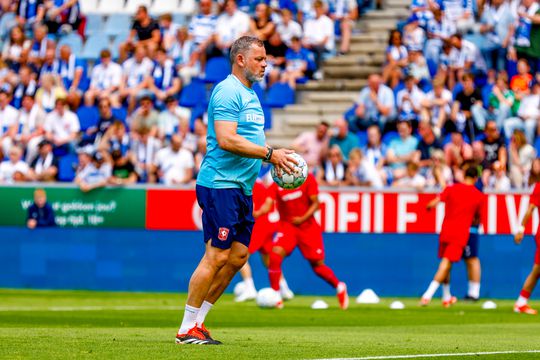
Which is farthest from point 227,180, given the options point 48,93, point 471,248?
point 48,93

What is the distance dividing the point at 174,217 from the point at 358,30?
253 inches

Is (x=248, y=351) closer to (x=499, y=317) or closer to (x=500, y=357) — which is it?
(x=500, y=357)

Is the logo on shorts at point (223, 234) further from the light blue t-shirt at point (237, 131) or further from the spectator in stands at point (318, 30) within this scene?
the spectator in stands at point (318, 30)

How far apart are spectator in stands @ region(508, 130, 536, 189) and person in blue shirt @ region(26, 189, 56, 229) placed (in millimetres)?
8442

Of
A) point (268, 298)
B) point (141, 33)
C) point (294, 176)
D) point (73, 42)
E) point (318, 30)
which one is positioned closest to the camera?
point (294, 176)

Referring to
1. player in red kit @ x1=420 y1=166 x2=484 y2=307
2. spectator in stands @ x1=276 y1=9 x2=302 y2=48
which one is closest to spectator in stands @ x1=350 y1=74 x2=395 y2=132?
spectator in stands @ x1=276 y1=9 x2=302 y2=48

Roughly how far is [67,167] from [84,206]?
1755 millimetres

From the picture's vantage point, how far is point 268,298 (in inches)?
771

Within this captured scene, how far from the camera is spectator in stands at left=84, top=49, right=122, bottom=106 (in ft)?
93.4

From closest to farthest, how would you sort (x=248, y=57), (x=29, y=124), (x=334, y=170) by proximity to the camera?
1. (x=248, y=57)
2. (x=334, y=170)
3. (x=29, y=124)

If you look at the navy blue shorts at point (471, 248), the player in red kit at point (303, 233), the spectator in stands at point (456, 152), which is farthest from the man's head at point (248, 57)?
the spectator in stands at point (456, 152)

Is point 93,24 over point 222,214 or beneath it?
over

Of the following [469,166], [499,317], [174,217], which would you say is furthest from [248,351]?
[174,217]

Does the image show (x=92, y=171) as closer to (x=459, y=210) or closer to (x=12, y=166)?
(x=12, y=166)
